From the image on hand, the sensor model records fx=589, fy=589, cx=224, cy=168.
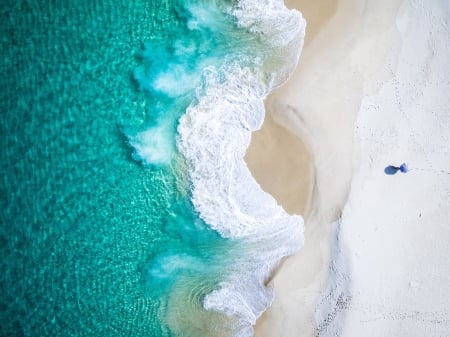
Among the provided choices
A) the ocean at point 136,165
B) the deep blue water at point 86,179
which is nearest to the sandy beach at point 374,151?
the ocean at point 136,165

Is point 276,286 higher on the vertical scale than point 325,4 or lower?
lower

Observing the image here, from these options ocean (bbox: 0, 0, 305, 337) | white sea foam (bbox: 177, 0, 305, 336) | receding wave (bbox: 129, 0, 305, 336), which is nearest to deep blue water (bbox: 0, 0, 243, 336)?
ocean (bbox: 0, 0, 305, 337)

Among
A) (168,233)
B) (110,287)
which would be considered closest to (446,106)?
(168,233)

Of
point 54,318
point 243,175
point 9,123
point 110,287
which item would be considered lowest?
point 54,318

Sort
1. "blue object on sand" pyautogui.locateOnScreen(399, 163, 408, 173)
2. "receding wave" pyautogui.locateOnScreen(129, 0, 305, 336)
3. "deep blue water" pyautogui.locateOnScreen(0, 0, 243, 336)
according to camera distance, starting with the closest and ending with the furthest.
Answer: "deep blue water" pyautogui.locateOnScreen(0, 0, 243, 336), "receding wave" pyautogui.locateOnScreen(129, 0, 305, 336), "blue object on sand" pyautogui.locateOnScreen(399, 163, 408, 173)

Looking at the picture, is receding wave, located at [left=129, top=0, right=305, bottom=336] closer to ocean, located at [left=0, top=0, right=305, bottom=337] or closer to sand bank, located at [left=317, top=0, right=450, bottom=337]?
ocean, located at [left=0, top=0, right=305, bottom=337]

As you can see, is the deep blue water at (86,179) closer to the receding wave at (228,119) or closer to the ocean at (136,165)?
the ocean at (136,165)

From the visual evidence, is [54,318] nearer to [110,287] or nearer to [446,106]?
[110,287]
